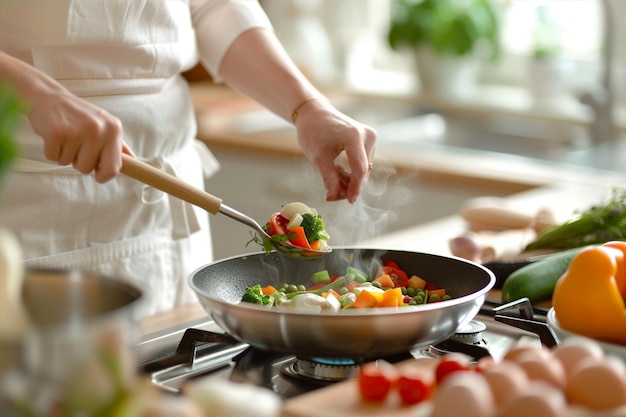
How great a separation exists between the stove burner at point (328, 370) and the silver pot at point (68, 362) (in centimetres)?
37

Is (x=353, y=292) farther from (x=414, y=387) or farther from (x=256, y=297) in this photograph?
(x=414, y=387)

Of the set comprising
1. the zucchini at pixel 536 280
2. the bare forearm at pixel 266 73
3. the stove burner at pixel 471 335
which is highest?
the bare forearm at pixel 266 73

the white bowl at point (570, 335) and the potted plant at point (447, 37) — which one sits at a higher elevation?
the white bowl at point (570, 335)

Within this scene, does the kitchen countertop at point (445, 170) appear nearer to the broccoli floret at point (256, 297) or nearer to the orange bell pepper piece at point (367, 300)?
the broccoli floret at point (256, 297)

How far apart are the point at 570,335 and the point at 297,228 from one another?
360 millimetres

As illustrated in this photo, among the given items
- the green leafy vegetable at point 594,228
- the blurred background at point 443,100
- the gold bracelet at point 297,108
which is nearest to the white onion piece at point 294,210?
the gold bracelet at point 297,108

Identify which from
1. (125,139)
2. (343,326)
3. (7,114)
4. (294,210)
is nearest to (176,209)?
(125,139)

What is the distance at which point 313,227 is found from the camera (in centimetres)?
121

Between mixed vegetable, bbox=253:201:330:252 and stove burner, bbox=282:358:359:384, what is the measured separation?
0.22m

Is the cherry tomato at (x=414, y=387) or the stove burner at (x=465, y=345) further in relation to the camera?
the stove burner at (x=465, y=345)

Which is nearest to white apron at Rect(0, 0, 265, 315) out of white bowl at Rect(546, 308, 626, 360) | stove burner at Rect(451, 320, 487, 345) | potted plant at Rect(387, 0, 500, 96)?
stove burner at Rect(451, 320, 487, 345)

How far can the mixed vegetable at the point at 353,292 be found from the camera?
107cm

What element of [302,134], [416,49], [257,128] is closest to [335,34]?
[416,49]

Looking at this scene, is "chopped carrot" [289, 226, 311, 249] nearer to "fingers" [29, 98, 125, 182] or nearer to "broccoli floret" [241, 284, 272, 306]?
"broccoli floret" [241, 284, 272, 306]
